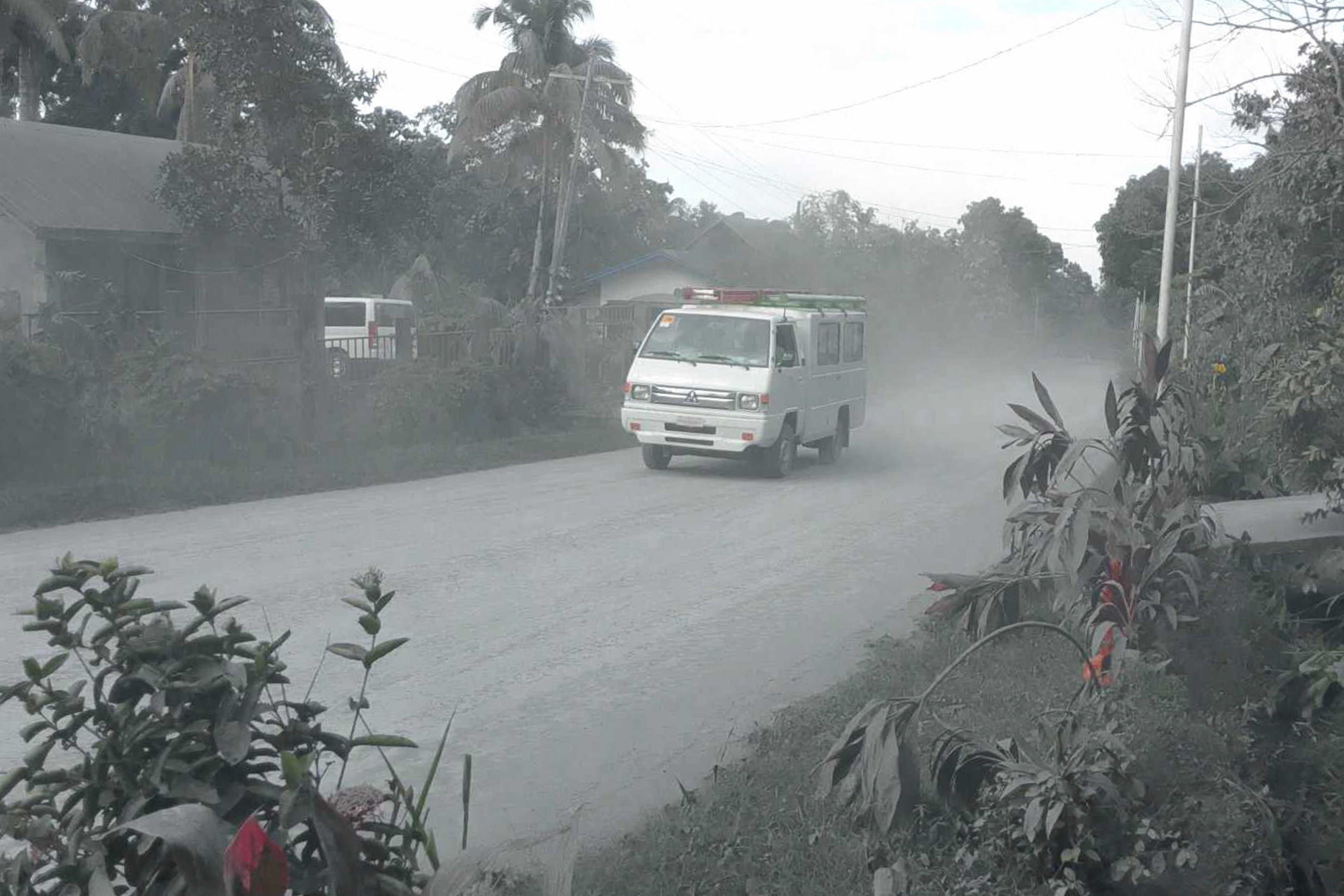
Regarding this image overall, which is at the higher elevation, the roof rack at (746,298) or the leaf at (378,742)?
the roof rack at (746,298)

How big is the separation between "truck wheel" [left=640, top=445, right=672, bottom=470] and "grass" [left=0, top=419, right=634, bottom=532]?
5.80 ft

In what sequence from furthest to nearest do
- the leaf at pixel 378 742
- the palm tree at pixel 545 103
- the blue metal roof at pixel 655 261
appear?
1. the blue metal roof at pixel 655 261
2. the palm tree at pixel 545 103
3. the leaf at pixel 378 742

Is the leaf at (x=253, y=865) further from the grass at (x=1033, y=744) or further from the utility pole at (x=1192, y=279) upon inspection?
the utility pole at (x=1192, y=279)

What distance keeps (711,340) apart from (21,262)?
10100mm

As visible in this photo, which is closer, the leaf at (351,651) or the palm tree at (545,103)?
the leaf at (351,651)

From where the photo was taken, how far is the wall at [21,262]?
19.7m

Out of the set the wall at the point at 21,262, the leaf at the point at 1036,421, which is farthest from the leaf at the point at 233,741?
the wall at the point at 21,262

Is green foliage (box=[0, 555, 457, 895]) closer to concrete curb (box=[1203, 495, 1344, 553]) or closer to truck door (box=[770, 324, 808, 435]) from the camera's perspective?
concrete curb (box=[1203, 495, 1344, 553])

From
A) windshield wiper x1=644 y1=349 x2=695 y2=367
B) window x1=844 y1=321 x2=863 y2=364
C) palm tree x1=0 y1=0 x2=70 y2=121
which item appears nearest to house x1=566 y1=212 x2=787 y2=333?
palm tree x1=0 y1=0 x2=70 y2=121

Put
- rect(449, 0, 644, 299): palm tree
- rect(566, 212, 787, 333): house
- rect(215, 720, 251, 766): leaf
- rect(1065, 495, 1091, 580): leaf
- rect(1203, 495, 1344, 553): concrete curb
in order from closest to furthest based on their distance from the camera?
rect(215, 720, 251, 766): leaf → rect(1065, 495, 1091, 580): leaf → rect(1203, 495, 1344, 553): concrete curb → rect(449, 0, 644, 299): palm tree → rect(566, 212, 787, 333): house

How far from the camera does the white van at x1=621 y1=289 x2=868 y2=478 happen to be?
54.9ft

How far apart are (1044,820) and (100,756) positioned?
2690 mm

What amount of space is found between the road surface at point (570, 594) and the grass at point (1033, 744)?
458mm

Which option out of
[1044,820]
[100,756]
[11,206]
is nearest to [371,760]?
[1044,820]
